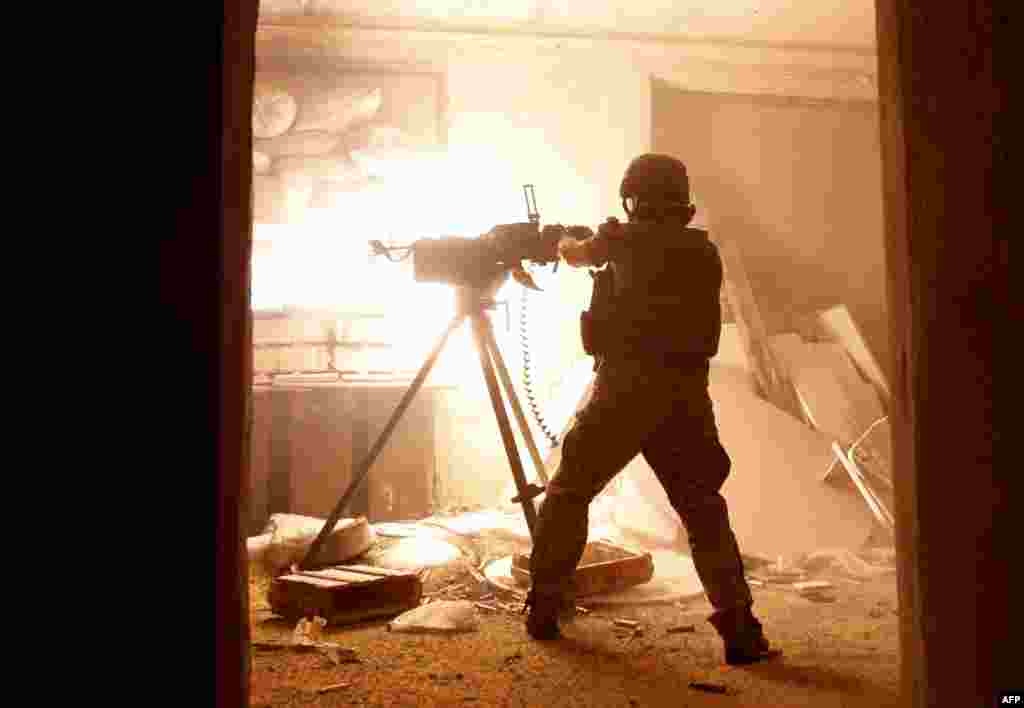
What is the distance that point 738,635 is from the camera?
305cm

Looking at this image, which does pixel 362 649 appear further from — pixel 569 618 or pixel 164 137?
pixel 164 137

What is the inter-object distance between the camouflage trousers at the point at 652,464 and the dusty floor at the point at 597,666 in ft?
0.94

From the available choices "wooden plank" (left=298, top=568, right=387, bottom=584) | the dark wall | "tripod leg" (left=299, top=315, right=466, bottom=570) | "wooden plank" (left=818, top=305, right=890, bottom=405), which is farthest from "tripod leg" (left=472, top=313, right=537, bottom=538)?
"wooden plank" (left=818, top=305, right=890, bottom=405)

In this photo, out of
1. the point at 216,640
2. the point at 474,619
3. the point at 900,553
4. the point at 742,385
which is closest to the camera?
the point at 216,640

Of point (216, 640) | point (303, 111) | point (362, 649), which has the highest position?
point (303, 111)

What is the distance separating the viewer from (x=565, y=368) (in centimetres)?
640

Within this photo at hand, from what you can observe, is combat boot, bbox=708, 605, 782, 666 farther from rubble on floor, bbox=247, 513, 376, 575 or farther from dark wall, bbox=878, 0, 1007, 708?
rubble on floor, bbox=247, 513, 376, 575

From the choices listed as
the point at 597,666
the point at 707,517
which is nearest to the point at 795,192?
the point at 707,517

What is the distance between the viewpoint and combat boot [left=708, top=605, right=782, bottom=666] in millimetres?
3053

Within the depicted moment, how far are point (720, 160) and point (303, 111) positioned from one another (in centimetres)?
343

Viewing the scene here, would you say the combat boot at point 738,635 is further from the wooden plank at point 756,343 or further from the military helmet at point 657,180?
the wooden plank at point 756,343

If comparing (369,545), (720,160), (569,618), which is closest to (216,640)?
(569,618)

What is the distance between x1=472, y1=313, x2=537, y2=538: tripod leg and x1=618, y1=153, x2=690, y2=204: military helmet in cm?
117

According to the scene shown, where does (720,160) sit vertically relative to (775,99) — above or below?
below
